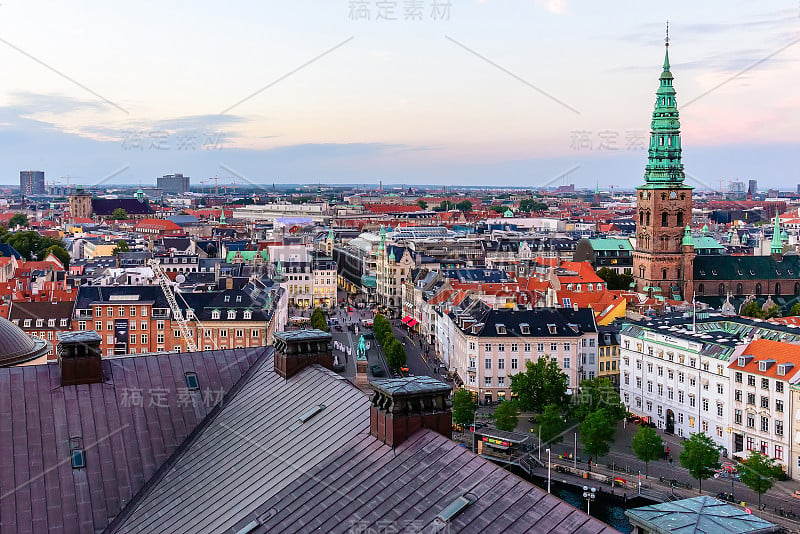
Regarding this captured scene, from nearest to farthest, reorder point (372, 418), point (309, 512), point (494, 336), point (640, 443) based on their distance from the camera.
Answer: point (309, 512) < point (372, 418) < point (640, 443) < point (494, 336)

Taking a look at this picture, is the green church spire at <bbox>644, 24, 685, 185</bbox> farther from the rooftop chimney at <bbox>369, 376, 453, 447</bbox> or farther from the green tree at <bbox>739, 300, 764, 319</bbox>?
the rooftop chimney at <bbox>369, 376, 453, 447</bbox>

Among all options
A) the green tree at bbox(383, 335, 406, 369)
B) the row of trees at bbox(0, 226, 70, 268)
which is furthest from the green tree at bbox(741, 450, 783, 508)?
the row of trees at bbox(0, 226, 70, 268)

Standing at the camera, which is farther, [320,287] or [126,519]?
[320,287]

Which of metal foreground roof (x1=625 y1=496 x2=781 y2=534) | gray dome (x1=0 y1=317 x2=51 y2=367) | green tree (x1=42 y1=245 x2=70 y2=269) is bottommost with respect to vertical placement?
green tree (x1=42 y1=245 x2=70 y2=269)

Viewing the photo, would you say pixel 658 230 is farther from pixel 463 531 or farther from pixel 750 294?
pixel 463 531

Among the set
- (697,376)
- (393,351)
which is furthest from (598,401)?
(393,351)

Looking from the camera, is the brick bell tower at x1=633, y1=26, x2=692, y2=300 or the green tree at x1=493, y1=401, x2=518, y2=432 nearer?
the green tree at x1=493, y1=401, x2=518, y2=432

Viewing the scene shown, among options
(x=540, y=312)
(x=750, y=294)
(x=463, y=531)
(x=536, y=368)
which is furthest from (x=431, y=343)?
(x=463, y=531)
